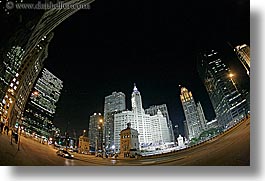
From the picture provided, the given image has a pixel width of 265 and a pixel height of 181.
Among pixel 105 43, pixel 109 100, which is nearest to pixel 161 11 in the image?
pixel 105 43

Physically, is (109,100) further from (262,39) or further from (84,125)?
(262,39)

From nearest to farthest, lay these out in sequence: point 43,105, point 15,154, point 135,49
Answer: point 15,154 < point 43,105 < point 135,49

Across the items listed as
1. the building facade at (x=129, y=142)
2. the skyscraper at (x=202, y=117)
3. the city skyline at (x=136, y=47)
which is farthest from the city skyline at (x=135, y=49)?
the building facade at (x=129, y=142)

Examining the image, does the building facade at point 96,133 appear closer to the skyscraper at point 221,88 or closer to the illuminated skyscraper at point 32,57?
the illuminated skyscraper at point 32,57

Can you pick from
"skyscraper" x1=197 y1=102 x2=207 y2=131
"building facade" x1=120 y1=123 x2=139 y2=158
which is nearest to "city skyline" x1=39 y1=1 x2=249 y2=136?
"skyscraper" x1=197 y1=102 x2=207 y2=131

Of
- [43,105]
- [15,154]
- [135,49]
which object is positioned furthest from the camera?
[135,49]

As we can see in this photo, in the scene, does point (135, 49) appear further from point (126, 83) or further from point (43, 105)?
point (43, 105)

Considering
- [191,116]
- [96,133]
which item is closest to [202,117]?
[191,116]

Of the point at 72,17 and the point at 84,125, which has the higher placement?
the point at 72,17

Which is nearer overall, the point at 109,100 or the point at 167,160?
the point at 167,160
